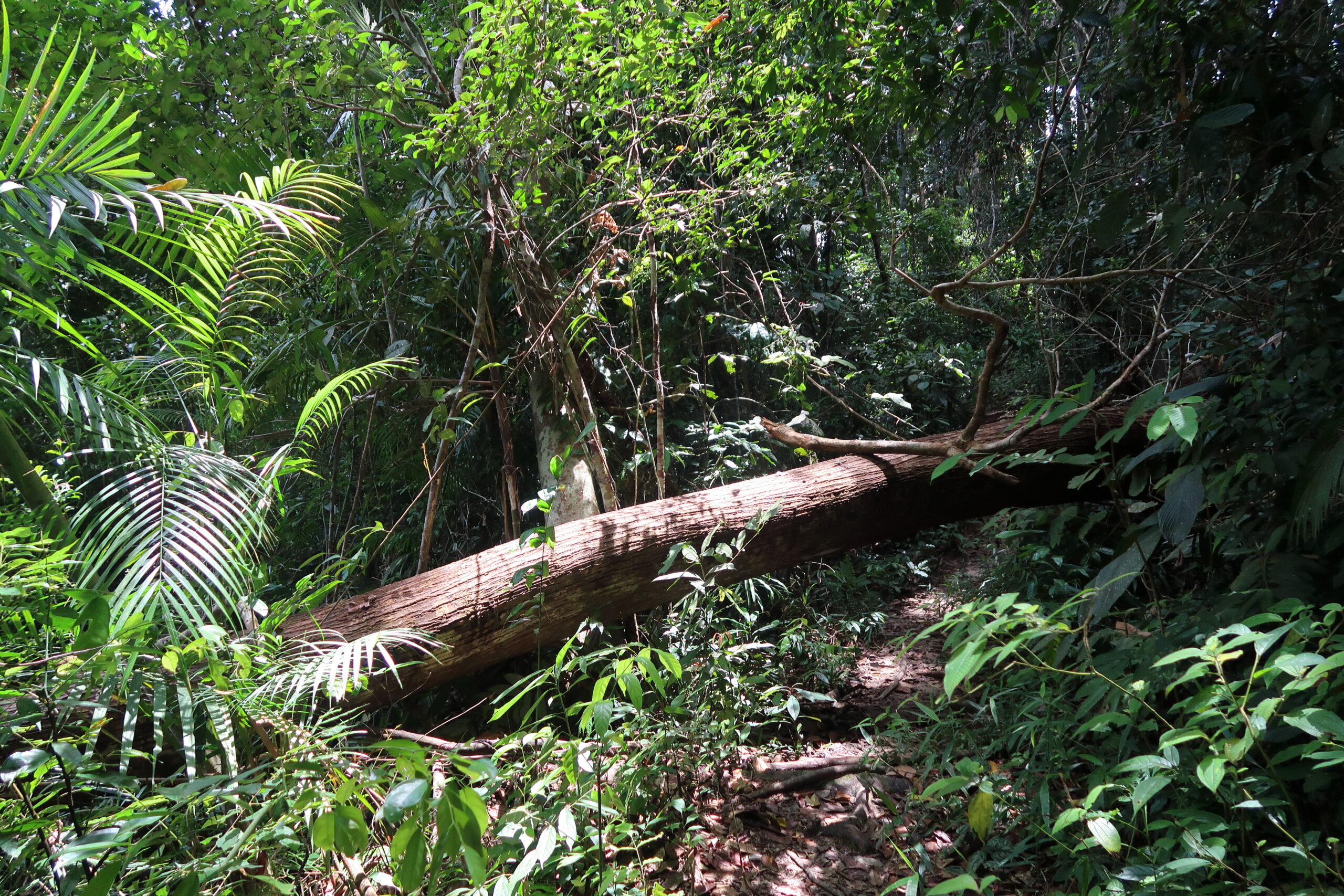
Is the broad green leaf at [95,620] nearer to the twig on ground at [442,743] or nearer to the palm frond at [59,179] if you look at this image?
the palm frond at [59,179]

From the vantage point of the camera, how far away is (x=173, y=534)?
166cm

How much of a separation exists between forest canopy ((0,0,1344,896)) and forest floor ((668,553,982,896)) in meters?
0.02

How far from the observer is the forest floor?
2.10m

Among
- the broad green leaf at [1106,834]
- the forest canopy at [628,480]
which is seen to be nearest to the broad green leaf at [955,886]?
the forest canopy at [628,480]

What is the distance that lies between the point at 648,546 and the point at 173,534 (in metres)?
1.57

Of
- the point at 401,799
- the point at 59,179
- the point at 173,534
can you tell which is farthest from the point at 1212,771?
the point at 59,179

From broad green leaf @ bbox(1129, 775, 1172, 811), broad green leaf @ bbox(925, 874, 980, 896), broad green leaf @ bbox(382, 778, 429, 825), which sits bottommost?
broad green leaf @ bbox(925, 874, 980, 896)

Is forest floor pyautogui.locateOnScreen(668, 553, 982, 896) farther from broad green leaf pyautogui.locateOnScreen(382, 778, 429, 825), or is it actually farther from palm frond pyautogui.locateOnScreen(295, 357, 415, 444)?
palm frond pyautogui.locateOnScreen(295, 357, 415, 444)

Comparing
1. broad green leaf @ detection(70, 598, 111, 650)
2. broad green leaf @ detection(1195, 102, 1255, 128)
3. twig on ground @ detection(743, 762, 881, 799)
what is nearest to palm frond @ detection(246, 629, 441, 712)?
broad green leaf @ detection(70, 598, 111, 650)

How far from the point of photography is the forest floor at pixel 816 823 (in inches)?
82.8

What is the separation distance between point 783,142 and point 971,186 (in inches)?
172

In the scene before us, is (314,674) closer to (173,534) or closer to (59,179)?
(173,534)

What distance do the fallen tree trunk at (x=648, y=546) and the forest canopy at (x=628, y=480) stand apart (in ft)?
0.06

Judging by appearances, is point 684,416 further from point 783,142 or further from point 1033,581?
point 1033,581
